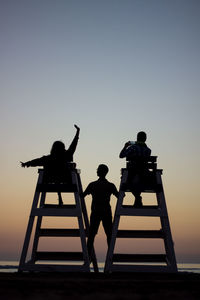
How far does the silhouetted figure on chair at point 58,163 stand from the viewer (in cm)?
920

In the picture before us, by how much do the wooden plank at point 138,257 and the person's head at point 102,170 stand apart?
2083mm

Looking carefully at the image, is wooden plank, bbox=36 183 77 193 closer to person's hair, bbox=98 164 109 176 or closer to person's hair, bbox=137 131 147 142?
person's hair, bbox=98 164 109 176

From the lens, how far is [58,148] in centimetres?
923

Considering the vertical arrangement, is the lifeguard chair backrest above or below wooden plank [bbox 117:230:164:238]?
above

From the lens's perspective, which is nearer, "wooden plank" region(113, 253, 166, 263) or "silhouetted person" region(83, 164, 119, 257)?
"wooden plank" region(113, 253, 166, 263)

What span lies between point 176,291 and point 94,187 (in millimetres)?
5875

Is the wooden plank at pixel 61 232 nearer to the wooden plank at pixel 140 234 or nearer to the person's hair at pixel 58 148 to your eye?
the wooden plank at pixel 140 234

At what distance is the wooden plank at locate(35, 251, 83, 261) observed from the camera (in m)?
8.90

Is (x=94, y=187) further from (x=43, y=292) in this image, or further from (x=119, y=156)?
(x=43, y=292)

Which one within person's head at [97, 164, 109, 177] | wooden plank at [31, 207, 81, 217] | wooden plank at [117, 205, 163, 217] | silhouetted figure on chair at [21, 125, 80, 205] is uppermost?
silhouetted figure on chair at [21, 125, 80, 205]

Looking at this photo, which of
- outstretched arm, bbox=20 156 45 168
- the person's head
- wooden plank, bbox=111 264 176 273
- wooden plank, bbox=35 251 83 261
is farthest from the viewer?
the person's head

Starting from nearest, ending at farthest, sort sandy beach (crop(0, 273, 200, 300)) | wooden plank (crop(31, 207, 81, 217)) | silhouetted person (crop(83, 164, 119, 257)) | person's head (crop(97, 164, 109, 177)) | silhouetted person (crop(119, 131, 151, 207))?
sandy beach (crop(0, 273, 200, 300))
wooden plank (crop(31, 207, 81, 217))
silhouetted person (crop(119, 131, 151, 207))
silhouetted person (crop(83, 164, 119, 257))
person's head (crop(97, 164, 109, 177))

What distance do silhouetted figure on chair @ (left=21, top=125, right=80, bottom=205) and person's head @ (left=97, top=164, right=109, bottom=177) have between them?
3.49 feet

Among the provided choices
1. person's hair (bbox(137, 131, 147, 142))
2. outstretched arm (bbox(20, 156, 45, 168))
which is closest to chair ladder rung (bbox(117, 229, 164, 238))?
person's hair (bbox(137, 131, 147, 142))
